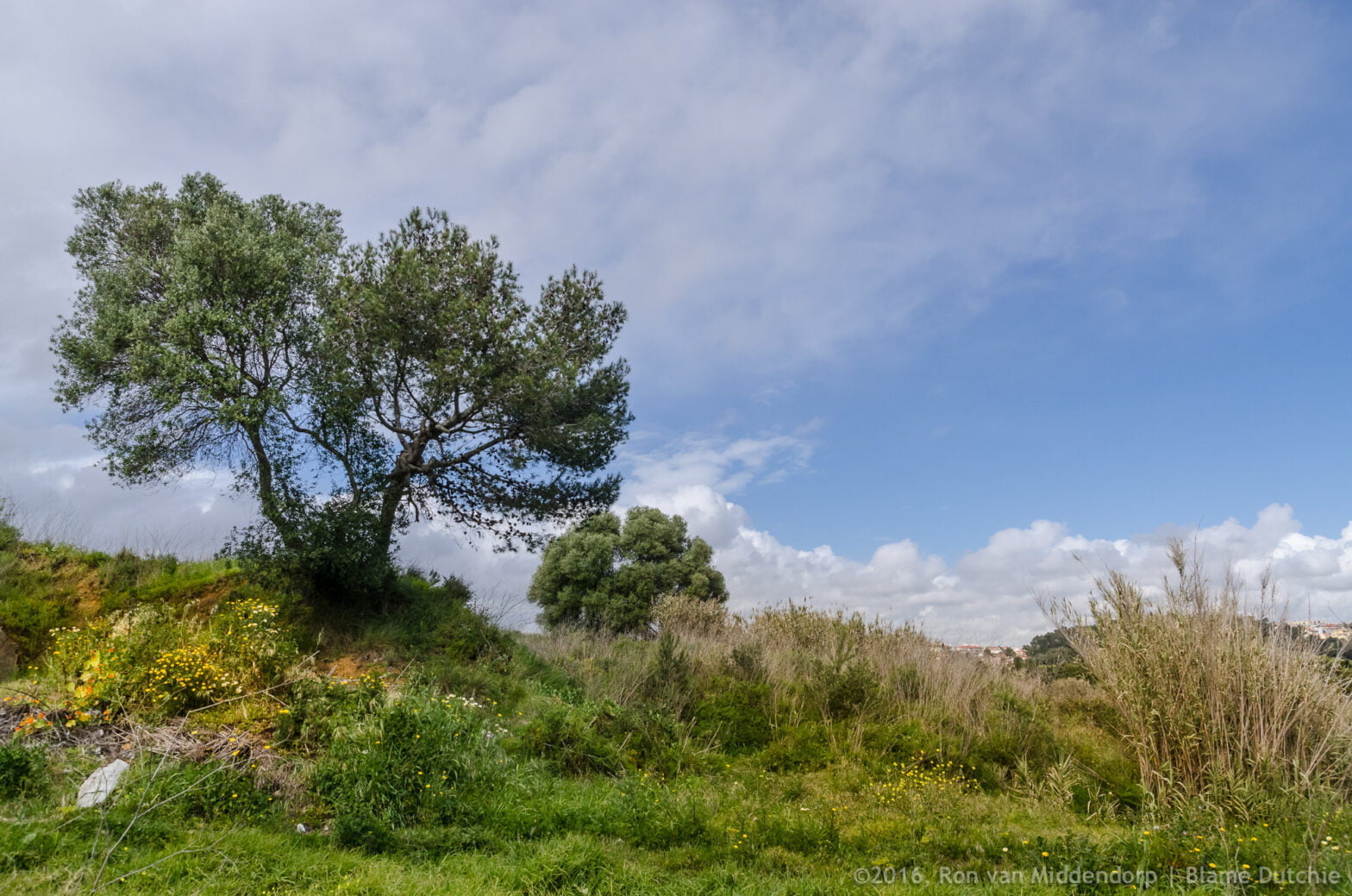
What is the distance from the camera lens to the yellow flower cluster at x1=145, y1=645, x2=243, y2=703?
7008mm

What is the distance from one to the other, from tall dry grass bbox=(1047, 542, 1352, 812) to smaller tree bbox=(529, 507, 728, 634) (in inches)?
711

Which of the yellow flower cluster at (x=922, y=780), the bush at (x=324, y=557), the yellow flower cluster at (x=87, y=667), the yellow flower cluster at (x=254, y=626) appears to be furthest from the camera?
the bush at (x=324, y=557)

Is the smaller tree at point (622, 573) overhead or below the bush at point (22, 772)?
overhead

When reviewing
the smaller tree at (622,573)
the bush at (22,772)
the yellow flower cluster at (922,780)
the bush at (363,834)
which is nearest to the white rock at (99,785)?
the bush at (22,772)

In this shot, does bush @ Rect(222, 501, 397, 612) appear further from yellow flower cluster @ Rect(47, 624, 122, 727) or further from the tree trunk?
yellow flower cluster @ Rect(47, 624, 122, 727)

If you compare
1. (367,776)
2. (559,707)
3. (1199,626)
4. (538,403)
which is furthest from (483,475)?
(1199,626)

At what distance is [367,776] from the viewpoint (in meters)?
5.63

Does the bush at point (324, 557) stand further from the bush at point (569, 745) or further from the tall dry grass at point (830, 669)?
the bush at point (569, 745)

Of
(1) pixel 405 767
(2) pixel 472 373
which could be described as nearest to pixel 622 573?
(2) pixel 472 373

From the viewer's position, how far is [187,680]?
7074 mm

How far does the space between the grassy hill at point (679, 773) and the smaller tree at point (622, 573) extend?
14.6 metres

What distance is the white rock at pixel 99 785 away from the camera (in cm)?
512

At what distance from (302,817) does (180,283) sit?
36.3 ft

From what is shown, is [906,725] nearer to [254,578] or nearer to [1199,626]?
[1199,626]
